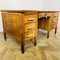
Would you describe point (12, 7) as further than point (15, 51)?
Yes

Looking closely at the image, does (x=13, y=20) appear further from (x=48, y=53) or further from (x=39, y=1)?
(x=39, y=1)

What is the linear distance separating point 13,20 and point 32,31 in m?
0.42

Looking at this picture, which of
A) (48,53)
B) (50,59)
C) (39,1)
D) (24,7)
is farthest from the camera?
(39,1)

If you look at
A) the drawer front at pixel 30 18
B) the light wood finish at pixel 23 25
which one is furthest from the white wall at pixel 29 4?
the drawer front at pixel 30 18

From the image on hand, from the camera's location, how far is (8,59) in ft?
4.62

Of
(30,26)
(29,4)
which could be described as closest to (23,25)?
(30,26)

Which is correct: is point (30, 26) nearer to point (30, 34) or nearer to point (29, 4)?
point (30, 34)

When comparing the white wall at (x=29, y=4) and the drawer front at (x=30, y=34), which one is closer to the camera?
the drawer front at (x=30, y=34)

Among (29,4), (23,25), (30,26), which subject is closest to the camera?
(23,25)

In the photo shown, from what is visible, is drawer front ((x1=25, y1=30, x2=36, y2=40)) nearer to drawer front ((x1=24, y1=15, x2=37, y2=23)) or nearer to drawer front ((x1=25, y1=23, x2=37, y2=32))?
drawer front ((x1=25, y1=23, x2=37, y2=32))

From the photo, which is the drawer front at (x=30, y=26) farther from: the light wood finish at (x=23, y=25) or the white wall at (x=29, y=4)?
the white wall at (x=29, y=4)

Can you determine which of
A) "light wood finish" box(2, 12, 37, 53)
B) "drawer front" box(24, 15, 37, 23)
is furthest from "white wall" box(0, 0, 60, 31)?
"drawer front" box(24, 15, 37, 23)

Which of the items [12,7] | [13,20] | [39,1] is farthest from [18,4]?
[13,20]

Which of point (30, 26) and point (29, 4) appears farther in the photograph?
point (29, 4)
